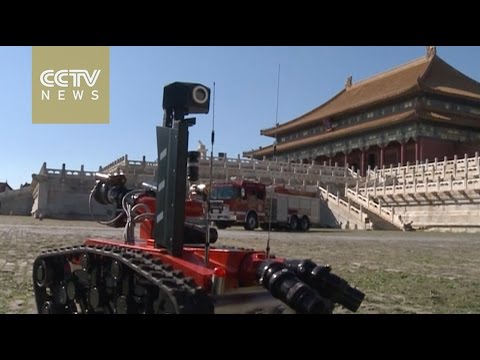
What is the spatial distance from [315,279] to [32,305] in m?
3.24

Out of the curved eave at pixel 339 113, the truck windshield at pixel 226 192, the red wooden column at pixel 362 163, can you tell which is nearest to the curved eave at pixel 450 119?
the curved eave at pixel 339 113

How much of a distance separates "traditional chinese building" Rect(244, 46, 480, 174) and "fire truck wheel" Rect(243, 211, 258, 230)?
43.9 feet

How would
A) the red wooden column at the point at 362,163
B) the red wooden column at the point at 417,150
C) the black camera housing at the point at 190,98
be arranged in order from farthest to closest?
the red wooden column at the point at 362,163
the red wooden column at the point at 417,150
the black camera housing at the point at 190,98

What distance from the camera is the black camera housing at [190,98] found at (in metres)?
3.90

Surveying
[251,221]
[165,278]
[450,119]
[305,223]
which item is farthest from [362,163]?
[165,278]

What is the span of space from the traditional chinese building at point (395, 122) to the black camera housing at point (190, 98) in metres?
37.3

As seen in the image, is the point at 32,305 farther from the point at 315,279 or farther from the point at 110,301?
the point at 315,279

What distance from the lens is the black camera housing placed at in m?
3.90

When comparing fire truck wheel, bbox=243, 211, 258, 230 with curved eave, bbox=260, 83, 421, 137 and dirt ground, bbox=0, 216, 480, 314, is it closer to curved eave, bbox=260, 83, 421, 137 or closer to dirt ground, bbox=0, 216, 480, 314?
curved eave, bbox=260, 83, 421, 137

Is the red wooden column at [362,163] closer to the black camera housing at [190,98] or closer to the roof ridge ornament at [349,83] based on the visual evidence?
the roof ridge ornament at [349,83]

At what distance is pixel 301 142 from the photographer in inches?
2411

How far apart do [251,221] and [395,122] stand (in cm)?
2449

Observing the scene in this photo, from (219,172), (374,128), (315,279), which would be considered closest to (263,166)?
(219,172)

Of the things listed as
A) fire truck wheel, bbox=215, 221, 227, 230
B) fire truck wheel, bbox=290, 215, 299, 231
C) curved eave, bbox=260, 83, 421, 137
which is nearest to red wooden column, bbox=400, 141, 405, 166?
curved eave, bbox=260, 83, 421, 137
